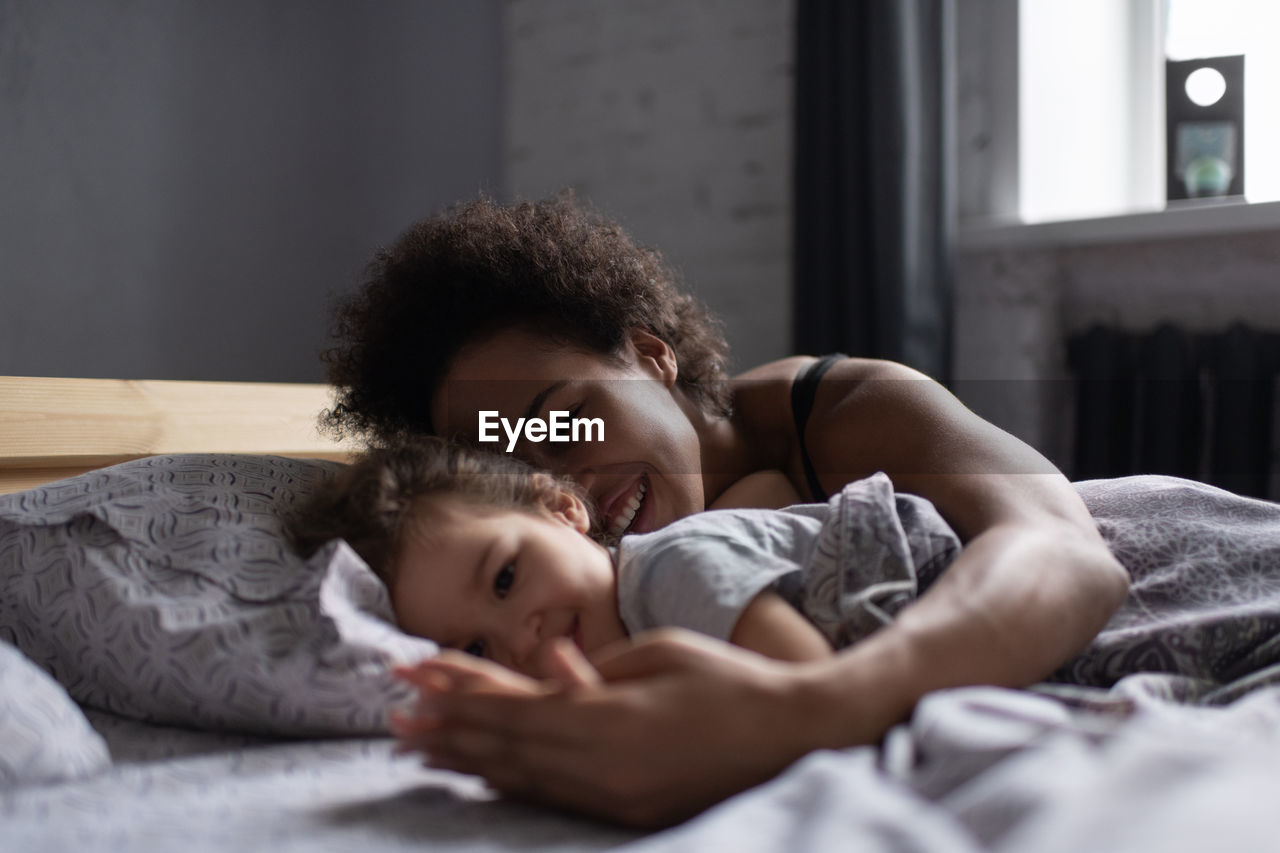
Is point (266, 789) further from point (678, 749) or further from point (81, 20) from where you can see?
point (81, 20)

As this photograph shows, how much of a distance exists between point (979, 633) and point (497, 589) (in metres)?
0.38

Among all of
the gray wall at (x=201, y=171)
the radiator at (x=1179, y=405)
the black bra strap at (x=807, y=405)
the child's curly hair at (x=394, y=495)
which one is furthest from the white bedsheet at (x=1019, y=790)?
the radiator at (x=1179, y=405)

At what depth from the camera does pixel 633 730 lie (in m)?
0.59

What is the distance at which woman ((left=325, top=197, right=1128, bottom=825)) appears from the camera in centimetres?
61

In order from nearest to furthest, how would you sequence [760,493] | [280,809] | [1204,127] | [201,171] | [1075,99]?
[280,809] → [760,493] → [201,171] → [1204,127] → [1075,99]

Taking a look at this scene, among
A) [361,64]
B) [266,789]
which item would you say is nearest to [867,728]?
[266,789]

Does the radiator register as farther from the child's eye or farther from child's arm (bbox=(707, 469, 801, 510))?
the child's eye

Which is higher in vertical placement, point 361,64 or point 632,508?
point 361,64

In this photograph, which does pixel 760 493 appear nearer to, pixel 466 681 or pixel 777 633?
pixel 777 633

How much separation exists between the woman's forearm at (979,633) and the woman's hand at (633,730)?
0.02 meters

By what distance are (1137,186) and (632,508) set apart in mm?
2034

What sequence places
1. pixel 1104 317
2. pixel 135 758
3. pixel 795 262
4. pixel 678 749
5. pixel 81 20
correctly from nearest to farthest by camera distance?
pixel 678 749 → pixel 135 758 → pixel 81 20 → pixel 1104 317 → pixel 795 262

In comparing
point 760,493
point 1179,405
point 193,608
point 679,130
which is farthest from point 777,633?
point 679,130

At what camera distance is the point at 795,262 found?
2.67m
